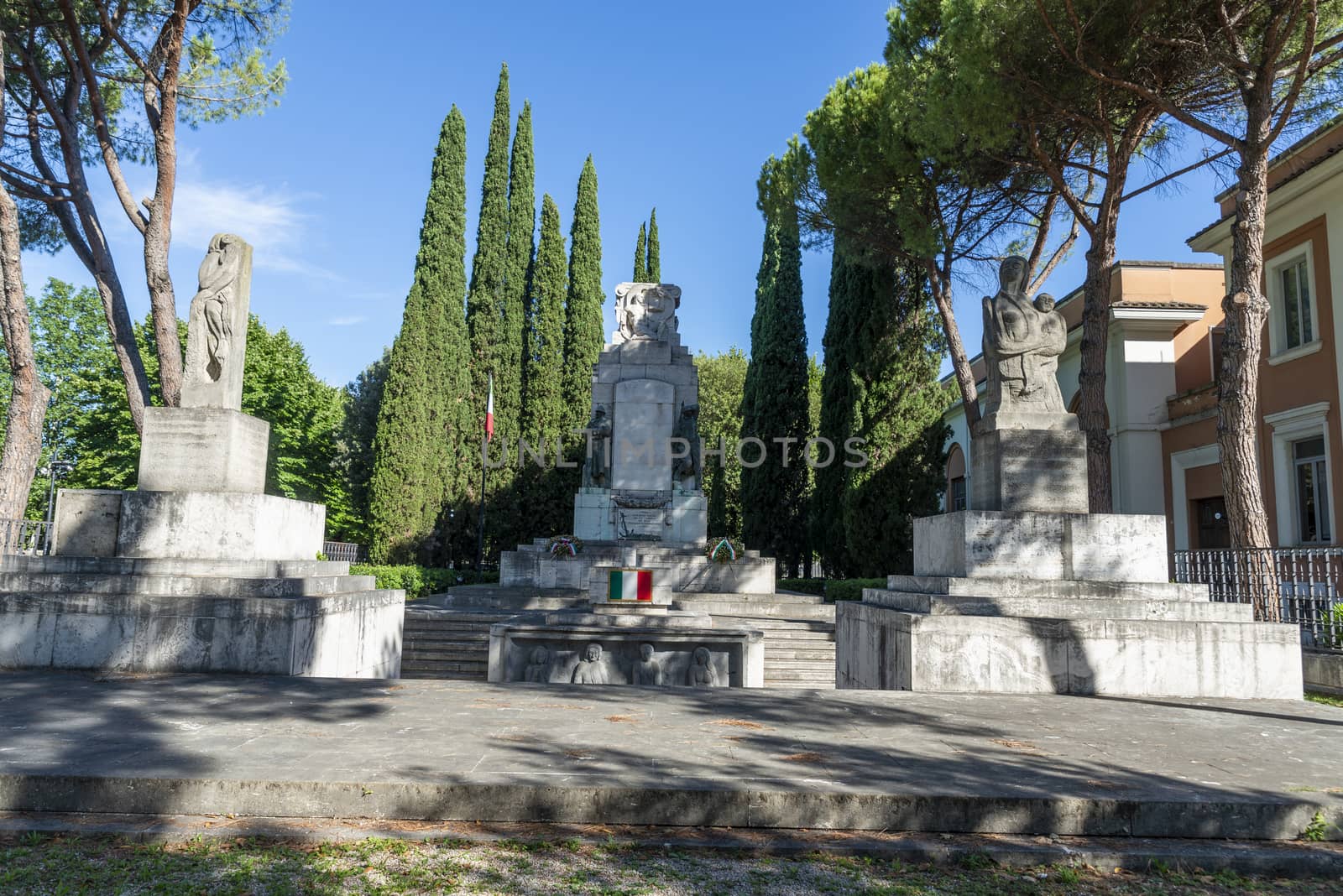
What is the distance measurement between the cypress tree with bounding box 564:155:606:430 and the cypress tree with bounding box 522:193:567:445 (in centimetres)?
35

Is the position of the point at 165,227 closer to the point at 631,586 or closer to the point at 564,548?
the point at 564,548

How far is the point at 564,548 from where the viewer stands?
17062 mm

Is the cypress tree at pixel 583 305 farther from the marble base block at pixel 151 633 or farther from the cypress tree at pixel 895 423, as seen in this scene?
the marble base block at pixel 151 633

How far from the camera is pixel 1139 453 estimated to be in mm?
20062

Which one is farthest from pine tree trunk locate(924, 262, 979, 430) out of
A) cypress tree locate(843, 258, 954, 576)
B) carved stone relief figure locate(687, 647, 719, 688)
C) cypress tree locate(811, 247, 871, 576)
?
carved stone relief figure locate(687, 647, 719, 688)

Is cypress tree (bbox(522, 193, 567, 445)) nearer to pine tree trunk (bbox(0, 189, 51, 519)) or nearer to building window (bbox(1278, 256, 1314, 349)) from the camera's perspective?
pine tree trunk (bbox(0, 189, 51, 519))

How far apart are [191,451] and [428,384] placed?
16.6m

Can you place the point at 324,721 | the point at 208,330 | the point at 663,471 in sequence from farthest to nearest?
the point at 663,471
the point at 208,330
the point at 324,721

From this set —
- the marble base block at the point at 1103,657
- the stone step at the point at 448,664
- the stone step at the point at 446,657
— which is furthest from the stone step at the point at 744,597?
the marble base block at the point at 1103,657

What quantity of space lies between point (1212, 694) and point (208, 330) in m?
8.50

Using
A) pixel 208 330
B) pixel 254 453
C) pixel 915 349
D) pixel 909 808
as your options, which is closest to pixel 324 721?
pixel 909 808

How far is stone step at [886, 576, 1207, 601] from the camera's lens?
653cm

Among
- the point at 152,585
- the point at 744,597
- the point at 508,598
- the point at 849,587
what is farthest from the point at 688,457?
the point at 152,585

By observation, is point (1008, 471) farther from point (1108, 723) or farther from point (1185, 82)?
point (1185, 82)
